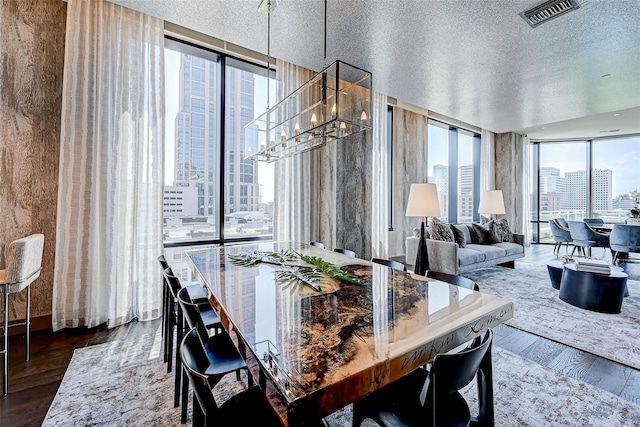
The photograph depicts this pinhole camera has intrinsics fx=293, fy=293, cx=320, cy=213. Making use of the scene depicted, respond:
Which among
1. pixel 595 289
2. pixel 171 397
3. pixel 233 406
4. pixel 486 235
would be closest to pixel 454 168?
pixel 486 235

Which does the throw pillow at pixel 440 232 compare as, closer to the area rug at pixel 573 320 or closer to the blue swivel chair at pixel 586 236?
the area rug at pixel 573 320

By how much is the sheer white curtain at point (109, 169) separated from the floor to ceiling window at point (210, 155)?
13.9 inches

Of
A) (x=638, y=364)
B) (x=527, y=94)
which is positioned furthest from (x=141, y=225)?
(x=527, y=94)

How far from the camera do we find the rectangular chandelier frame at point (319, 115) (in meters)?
2.18

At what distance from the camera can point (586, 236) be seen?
6.00 meters

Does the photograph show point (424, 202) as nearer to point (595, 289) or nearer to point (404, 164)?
point (595, 289)

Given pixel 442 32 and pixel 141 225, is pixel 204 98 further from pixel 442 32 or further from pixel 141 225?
pixel 442 32

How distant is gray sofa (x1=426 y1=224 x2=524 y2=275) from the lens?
4.18 metres

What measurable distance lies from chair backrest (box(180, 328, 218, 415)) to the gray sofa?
151 inches

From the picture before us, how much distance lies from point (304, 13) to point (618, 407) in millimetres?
3768

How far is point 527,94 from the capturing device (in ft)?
15.8

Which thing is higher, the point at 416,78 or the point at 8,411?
the point at 416,78

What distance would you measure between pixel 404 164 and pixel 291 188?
293 centimetres

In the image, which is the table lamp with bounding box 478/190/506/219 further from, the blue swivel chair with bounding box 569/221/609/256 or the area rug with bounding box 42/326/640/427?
the area rug with bounding box 42/326/640/427
